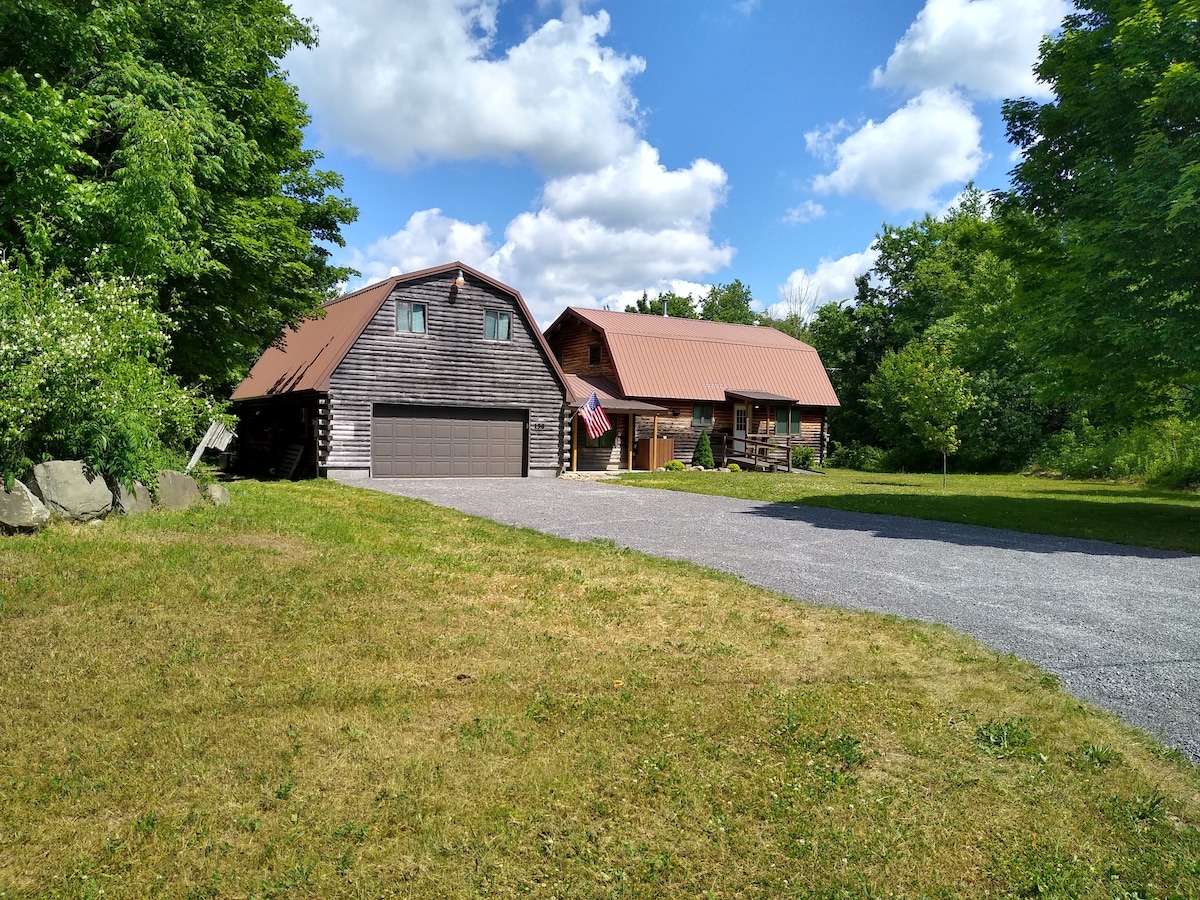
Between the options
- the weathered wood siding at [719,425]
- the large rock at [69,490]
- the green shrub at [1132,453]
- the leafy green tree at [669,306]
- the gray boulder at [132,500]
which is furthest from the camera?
the leafy green tree at [669,306]

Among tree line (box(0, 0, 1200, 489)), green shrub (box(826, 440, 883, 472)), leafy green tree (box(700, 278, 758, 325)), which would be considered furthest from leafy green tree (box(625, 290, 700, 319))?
tree line (box(0, 0, 1200, 489))

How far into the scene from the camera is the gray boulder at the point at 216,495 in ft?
38.7

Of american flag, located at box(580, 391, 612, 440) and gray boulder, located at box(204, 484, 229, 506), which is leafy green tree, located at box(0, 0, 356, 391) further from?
american flag, located at box(580, 391, 612, 440)

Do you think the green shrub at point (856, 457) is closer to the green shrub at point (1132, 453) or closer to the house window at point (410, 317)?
the green shrub at point (1132, 453)

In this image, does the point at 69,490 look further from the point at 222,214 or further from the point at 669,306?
the point at 669,306

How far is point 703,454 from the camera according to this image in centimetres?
3203

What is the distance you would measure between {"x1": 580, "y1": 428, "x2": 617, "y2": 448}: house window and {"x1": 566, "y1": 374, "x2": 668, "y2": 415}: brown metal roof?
112 centimetres

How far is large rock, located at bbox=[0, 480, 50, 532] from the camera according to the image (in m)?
8.47

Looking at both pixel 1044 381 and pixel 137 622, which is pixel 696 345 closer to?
pixel 1044 381

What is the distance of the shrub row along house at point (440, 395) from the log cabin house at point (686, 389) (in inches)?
4.1

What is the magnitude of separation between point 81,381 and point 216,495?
9.32ft

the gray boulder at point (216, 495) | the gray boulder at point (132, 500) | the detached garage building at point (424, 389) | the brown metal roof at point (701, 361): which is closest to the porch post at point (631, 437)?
the brown metal roof at point (701, 361)

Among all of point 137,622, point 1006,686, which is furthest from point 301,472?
point 1006,686

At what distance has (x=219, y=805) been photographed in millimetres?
3469
